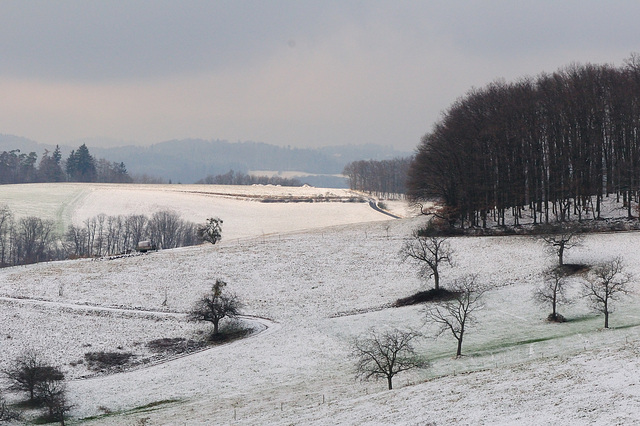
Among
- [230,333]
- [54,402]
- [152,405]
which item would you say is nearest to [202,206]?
[230,333]

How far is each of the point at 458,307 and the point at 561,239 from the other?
22446mm

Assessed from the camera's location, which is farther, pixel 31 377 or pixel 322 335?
pixel 322 335

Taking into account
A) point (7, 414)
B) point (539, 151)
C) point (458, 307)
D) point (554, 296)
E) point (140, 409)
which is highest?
point (539, 151)

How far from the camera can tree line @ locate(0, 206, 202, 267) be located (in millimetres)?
118812

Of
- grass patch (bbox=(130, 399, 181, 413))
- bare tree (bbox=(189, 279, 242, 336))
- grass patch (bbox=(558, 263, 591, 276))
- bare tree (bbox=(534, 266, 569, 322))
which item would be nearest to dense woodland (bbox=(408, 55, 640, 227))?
grass patch (bbox=(558, 263, 591, 276))

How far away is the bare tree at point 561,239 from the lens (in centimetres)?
6119

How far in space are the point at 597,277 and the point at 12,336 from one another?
179ft

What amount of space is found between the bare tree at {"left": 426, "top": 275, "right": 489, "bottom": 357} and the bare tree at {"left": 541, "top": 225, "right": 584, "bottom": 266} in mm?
9005

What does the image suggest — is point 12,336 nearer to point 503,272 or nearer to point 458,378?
point 458,378

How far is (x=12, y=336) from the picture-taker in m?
52.9

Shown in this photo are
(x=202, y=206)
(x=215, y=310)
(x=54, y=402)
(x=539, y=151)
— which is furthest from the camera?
(x=202, y=206)

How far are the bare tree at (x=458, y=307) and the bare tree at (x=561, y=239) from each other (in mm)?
9005

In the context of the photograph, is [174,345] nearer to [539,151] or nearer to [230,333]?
[230,333]

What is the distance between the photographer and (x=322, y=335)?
52.1m
